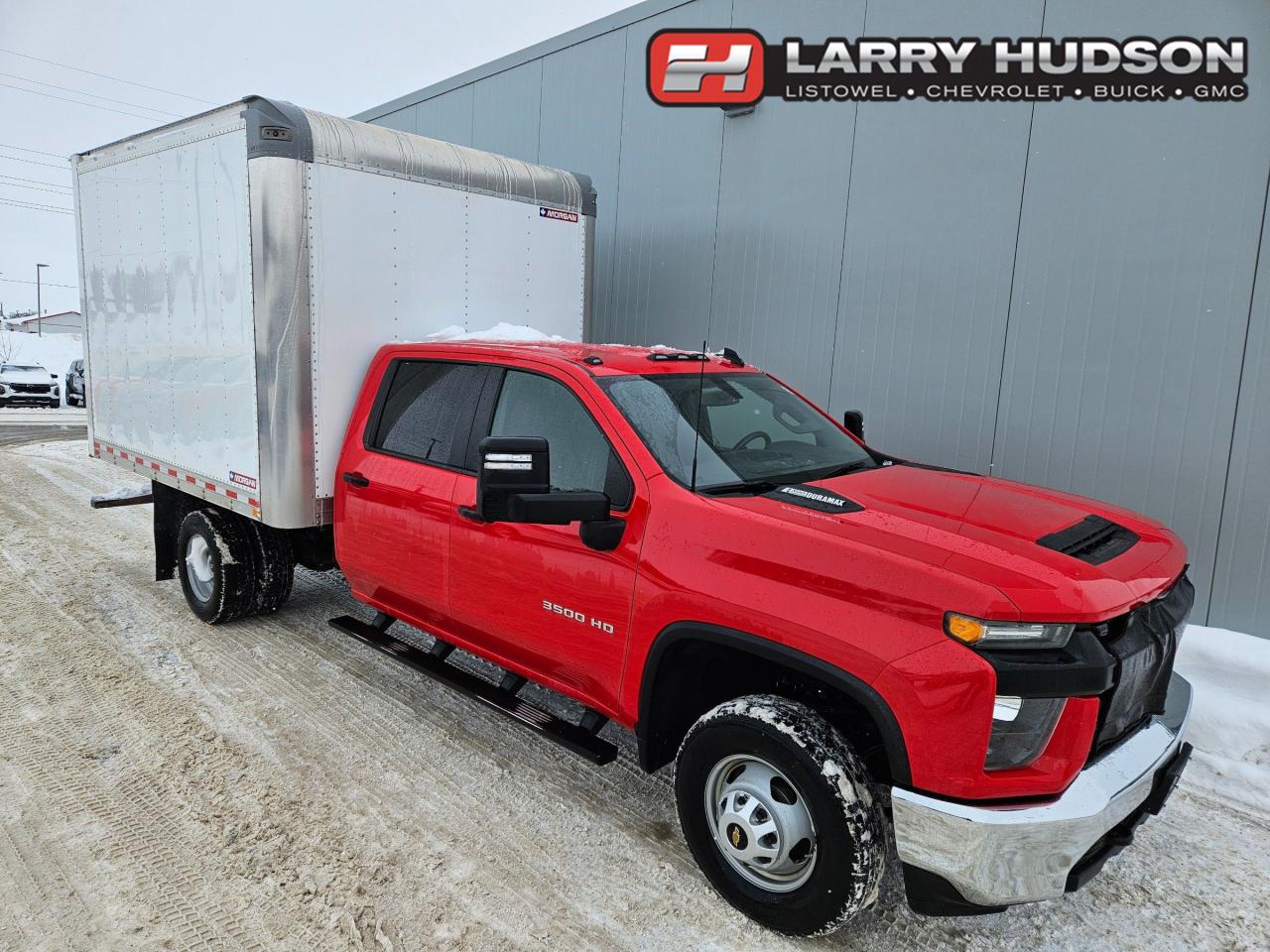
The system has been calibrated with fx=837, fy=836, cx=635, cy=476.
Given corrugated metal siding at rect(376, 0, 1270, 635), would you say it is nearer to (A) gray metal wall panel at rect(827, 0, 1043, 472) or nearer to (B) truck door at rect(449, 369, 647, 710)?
(A) gray metal wall panel at rect(827, 0, 1043, 472)

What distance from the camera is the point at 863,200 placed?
6.83 metres

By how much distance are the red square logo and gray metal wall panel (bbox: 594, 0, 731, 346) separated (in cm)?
11

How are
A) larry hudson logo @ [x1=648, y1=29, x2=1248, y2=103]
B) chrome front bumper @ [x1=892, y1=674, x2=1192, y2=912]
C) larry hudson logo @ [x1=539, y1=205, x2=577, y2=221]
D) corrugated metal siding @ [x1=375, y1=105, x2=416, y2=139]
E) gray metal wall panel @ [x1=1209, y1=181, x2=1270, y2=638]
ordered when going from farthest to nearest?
corrugated metal siding @ [x1=375, y1=105, x2=416, y2=139] < larry hudson logo @ [x1=539, y1=205, x2=577, y2=221] < larry hudson logo @ [x1=648, y1=29, x2=1248, y2=103] < gray metal wall panel @ [x1=1209, y1=181, x2=1270, y2=638] < chrome front bumper @ [x1=892, y1=674, x2=1192, y2=912]

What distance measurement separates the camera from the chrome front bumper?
2.34 m

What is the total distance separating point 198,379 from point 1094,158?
20.0 feet

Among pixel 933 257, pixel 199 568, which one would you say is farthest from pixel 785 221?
pixel 199 568

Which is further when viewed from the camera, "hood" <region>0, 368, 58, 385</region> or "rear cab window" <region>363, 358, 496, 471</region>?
"hood" <region>0, 368, 58, 385</region>

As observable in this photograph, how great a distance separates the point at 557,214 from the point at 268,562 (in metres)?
3.11

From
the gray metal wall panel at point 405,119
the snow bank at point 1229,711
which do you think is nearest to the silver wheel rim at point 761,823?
the snow bank at point 1229,711

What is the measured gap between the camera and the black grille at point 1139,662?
2514 mm

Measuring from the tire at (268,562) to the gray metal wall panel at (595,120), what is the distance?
14.0 ft

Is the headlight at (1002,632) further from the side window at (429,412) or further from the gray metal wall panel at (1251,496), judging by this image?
the gray metal wall panel at (1251,496)

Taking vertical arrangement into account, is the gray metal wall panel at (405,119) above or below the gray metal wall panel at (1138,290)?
above

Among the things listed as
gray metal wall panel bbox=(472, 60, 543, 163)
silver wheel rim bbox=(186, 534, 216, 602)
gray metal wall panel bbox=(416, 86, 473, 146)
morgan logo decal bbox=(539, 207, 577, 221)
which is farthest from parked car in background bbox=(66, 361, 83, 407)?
morgan logo decal bbox=(539, 207, 577, 221)
